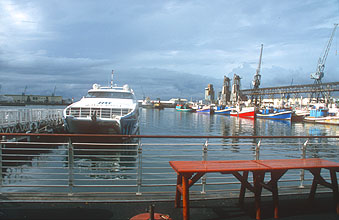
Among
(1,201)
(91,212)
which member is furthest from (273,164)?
(1,201)

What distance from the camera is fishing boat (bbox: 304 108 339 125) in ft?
178

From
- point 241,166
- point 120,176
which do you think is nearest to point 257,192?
point 241,166

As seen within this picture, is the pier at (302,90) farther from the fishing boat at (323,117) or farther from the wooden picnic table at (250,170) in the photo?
the wooden picnic table at (250,170)

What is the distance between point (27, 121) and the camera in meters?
20.7

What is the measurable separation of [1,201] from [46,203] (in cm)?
79

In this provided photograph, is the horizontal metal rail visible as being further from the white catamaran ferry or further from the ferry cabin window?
the ferry cabin window

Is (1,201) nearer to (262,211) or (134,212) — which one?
(134,212)

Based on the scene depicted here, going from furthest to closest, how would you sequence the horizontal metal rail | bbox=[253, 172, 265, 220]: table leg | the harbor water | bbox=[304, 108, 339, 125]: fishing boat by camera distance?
bbox=[304, 108, 339, 125]: fishing boat < the harbor water < the horizontal metal rail < bbox=[253, 172, 265, 220]: table leg

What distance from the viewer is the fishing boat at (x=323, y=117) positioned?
54375mm

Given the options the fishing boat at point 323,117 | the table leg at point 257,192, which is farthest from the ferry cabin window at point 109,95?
the fishing boat at point 323,117

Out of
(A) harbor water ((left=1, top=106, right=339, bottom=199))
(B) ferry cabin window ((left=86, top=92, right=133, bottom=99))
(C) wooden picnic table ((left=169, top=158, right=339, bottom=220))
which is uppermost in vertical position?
(B) ferry cabin window ((left=86, top=92, right=133, bottom=99))

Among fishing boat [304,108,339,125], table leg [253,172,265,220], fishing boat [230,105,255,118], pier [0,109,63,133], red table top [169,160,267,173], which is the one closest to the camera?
red table top [169,160,267,173]

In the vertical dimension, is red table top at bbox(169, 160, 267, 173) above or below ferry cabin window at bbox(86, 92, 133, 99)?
below

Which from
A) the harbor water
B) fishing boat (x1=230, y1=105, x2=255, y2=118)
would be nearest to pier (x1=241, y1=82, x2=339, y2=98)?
fishing boat (x1=230, y1=105, x2=255, y2=118)
